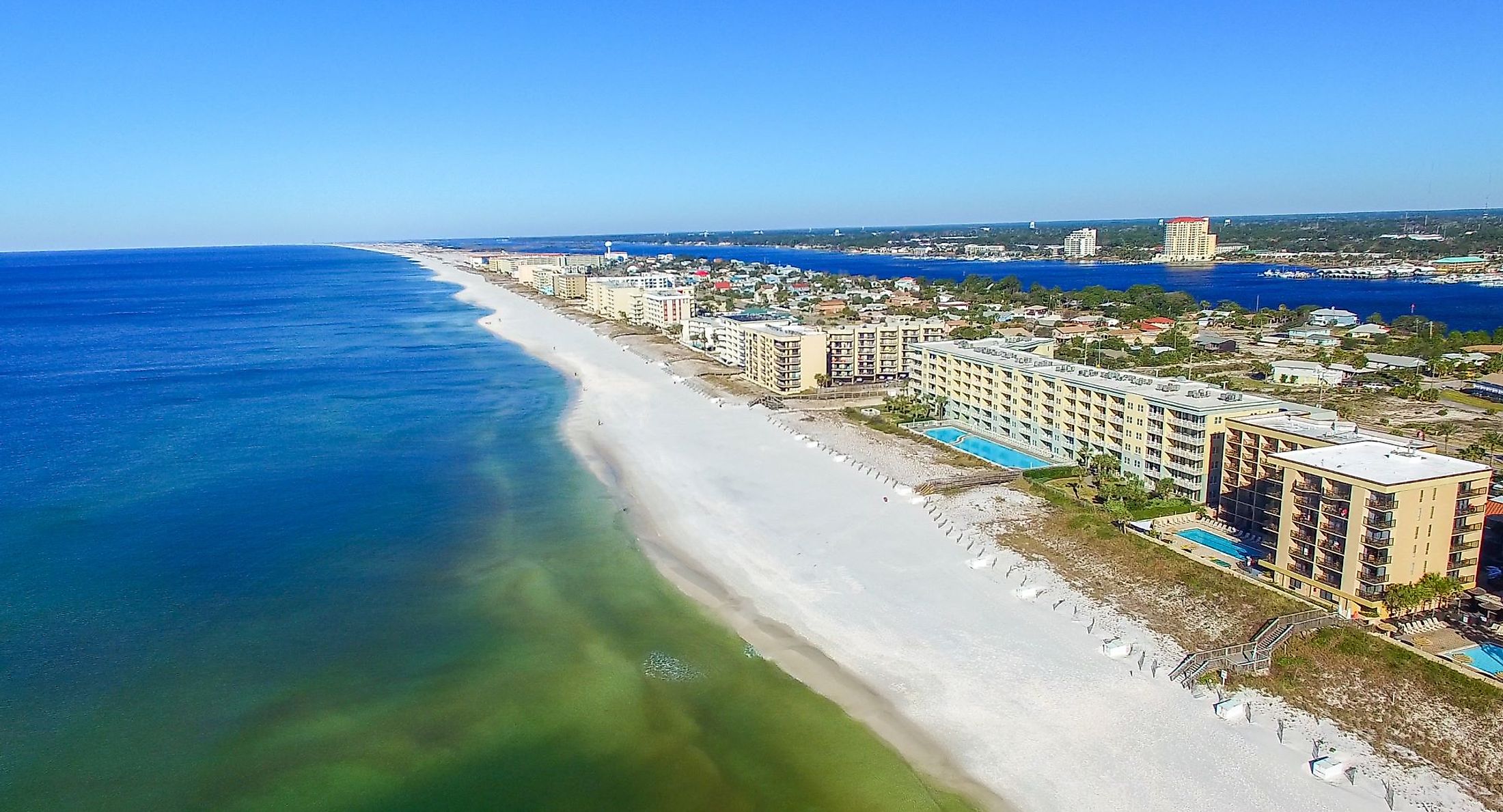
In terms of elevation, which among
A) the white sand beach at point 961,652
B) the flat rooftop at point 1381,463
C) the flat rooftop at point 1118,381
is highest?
the flat rooftop at point 1381,463

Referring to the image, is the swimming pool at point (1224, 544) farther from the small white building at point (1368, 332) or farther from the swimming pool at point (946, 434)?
the small white building at point (1368, 332)

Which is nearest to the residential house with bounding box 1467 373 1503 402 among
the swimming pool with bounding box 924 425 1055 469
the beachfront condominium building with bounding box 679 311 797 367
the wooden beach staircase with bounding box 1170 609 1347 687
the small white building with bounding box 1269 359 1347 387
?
the small white building with bounding box 1269 359 1347 387

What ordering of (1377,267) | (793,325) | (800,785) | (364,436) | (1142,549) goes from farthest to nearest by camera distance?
(1377,267)
(793,325)
(364,436)
(1142,549)
(800,785)

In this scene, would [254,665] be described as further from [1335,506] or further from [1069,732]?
[1335,506]

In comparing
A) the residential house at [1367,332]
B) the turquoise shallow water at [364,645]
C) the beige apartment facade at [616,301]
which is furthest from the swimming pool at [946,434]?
the beige apartment facade at [616,301]

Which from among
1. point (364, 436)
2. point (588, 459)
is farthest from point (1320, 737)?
point (364, 436)

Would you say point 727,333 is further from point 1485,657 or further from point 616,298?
point 1485,657

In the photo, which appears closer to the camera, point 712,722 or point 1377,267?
point 712,722
